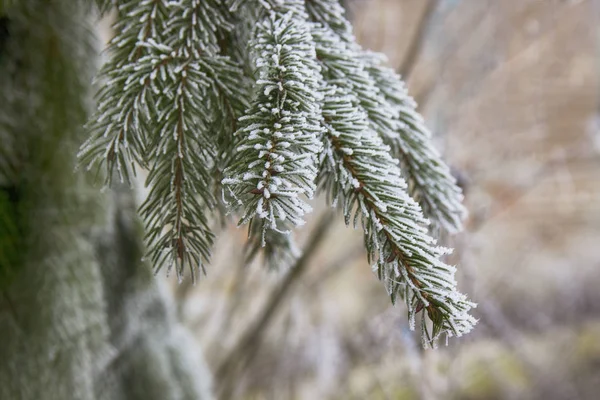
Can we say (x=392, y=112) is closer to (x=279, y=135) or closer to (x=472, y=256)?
(x=279, y=135)

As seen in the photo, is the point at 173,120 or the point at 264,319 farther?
the point at 264,319

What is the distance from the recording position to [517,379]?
309cm

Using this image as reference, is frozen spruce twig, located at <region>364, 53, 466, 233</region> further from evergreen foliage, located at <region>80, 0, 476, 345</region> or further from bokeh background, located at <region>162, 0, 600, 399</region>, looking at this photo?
bokeh background, located at <region>162, 0, 600, 399</region>

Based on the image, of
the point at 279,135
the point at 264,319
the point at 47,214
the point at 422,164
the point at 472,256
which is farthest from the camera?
the point at 472,256

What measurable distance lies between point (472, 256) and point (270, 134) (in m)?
1.50

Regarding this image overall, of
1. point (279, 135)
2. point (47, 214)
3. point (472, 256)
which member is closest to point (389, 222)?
point (279, 135)

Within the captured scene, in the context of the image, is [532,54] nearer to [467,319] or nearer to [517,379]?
[517,379]

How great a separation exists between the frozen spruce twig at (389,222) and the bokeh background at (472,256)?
0.63 m

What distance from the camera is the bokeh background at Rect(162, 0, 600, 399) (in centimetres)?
166

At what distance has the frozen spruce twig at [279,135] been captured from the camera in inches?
11.0

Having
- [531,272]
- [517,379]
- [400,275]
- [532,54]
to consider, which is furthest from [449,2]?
[531,272]

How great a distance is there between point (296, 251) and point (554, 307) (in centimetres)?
345

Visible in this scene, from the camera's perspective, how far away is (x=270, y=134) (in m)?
0.30

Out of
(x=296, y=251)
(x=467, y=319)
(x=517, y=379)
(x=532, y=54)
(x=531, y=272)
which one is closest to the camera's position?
(x=467, y=319)
